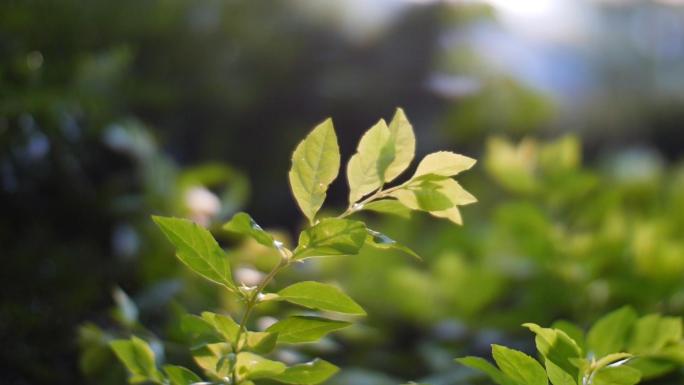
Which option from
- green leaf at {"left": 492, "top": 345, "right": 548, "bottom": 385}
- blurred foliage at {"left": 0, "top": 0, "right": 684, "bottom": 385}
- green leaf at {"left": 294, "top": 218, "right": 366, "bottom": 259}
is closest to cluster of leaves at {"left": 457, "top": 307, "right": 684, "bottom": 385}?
green leaf at {"left": 492, "top": 345, "right": 548, "bottom": 385}

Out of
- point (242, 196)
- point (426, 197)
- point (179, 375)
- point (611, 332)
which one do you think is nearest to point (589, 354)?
point (611, 332)

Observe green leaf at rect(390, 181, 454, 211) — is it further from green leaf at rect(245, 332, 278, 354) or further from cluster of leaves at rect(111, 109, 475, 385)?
green leaf at rect(245, 332, 278, 354)

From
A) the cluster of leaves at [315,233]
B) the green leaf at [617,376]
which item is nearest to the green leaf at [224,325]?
the cluster of leaves at [315,233]

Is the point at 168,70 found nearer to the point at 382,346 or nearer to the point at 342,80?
the point at 342,80

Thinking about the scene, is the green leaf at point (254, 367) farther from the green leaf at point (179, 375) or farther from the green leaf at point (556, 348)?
the green leaf at point (556, 348)

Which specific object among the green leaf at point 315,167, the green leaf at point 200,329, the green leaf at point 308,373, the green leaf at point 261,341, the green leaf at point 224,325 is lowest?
the green leaf at point 308,373

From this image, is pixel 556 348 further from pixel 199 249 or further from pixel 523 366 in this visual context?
pixel 199 249

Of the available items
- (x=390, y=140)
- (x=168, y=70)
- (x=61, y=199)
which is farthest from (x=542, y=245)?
(x=168, y=70)
